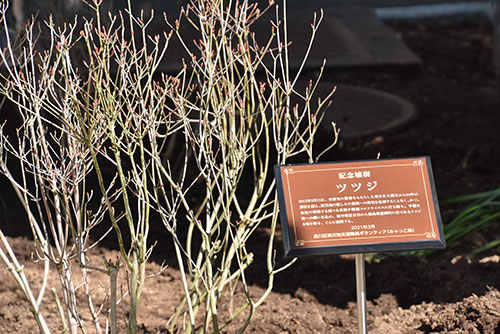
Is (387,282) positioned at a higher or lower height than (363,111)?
lower

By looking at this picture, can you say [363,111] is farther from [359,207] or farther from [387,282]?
[359,207]

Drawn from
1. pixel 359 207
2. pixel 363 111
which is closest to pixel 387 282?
pixel 359 207

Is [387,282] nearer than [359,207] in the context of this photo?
No

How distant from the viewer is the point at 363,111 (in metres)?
5.11

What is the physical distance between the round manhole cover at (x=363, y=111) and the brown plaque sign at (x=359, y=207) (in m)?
1.50

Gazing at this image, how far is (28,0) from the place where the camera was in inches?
148

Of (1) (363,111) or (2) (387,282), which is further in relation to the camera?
(1) (363,111)

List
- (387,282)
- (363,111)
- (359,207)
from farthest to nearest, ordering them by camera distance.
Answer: (363,111)
(387,282)
(359,207)

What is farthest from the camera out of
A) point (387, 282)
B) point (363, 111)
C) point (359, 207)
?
point (363, 111)

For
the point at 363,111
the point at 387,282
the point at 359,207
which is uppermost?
the point at 359,207

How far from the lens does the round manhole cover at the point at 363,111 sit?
4.59m

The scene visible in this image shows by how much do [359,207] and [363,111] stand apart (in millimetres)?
2564

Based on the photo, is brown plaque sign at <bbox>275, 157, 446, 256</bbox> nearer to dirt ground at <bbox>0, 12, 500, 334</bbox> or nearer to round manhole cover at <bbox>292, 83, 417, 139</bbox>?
dirt ground at <bbox>0, 12, 500, 334</bbox>

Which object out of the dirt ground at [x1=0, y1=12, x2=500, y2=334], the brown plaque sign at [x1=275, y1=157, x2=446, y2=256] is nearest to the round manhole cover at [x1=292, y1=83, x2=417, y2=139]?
the dirt ground at [x1=0, y1=12, x2=500, y2=334]
